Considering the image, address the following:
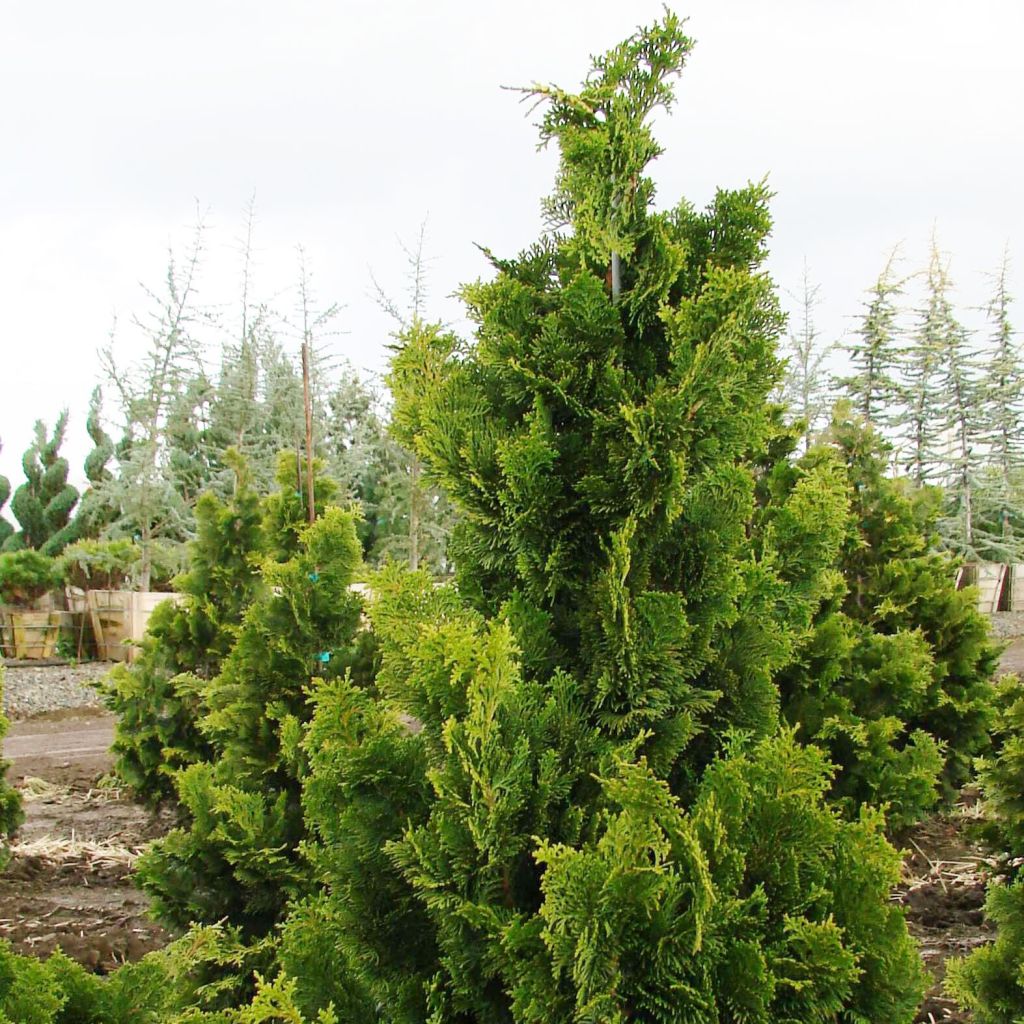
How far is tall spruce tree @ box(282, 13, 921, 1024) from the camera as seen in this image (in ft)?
7.39

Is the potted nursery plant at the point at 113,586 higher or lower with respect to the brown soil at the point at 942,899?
higher

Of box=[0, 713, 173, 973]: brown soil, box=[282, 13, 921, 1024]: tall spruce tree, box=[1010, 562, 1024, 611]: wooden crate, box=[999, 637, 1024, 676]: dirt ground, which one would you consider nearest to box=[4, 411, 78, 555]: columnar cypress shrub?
box=[0, 713, 173, 973]: brown soil

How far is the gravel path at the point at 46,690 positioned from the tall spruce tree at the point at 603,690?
13.5 m

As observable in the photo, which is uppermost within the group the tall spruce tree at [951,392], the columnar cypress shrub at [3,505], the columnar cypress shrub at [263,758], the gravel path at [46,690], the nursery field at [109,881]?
the tall spruce tree at [951,392]

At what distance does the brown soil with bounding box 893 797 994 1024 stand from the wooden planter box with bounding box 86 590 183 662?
14613 mm

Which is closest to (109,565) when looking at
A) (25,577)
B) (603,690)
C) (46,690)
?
(25,577)

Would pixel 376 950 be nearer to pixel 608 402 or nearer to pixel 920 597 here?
pixel 608 402

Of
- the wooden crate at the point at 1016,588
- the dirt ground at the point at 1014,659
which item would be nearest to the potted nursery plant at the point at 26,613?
the dirt ground at the point at 1014,659

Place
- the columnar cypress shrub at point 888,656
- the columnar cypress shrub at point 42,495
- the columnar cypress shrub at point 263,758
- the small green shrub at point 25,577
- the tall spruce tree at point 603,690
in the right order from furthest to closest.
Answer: the columnar cypress shrub at point 42,495 → the small green shrub at point 25,577 → the columnar cypress shrub at point 888,656 → the columnar cypress shrub at point 263,758 → the tall spruce tree at point 603,690

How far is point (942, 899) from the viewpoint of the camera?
21.2 feet

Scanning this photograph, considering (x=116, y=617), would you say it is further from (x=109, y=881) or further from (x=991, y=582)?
(x=991, y=582)

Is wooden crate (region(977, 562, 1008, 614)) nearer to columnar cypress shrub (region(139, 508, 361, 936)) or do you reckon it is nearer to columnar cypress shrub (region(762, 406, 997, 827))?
A: columnar cypress shrub (region(762, 406, 997, 827))

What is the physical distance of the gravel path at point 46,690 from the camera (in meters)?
15.5

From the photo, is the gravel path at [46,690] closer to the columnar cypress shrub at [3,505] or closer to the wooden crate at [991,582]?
the columnar cypress shrub at [3,505]
